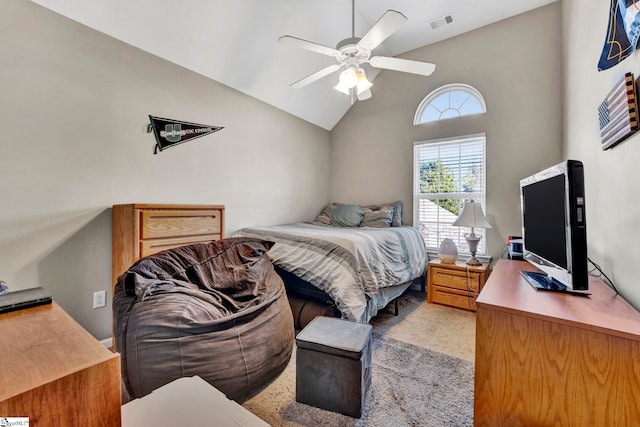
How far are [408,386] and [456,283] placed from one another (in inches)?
66.3

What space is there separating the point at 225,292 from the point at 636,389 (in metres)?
2.03

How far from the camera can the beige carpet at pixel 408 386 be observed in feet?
4.91

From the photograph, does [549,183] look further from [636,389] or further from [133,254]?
[133,254]

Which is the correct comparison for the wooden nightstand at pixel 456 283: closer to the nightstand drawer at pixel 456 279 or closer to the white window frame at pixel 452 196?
the nightstand drawer at pixel 456 279

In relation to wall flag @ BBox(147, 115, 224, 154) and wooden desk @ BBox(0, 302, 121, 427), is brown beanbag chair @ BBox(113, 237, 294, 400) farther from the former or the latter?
wall flag @ BBox(147, 115, 224, 154)

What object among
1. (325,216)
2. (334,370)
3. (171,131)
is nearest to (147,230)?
(171,131)

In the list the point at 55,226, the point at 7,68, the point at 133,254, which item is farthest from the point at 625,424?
the point at 7,68

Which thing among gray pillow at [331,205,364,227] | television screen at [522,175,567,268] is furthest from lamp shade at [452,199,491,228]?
gray pillow at [331,205,364,227]

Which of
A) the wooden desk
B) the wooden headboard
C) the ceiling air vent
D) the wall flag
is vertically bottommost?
the wooden desk

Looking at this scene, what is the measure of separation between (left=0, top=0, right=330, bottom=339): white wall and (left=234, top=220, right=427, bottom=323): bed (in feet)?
3.73

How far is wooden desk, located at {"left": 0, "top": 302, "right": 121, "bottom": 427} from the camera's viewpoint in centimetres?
42

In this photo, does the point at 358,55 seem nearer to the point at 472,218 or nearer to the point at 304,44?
the point at 304,44

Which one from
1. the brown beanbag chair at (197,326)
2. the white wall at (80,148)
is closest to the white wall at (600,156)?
the brown beanbag chair at (197,326)

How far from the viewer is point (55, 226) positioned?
206cm
